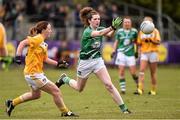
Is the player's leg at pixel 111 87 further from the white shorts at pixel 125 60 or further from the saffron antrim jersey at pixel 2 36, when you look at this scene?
the white shorts at pixel 125 60

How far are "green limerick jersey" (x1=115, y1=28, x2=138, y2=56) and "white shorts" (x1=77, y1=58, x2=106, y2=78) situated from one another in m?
6.83

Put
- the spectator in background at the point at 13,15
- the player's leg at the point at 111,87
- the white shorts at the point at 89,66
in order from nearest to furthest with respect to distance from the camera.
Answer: the player's leg at the point at 111,87 → the white shorts at the point at 89,66 → the spectator in background at the point at 13,15

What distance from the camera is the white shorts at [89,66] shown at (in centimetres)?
1561

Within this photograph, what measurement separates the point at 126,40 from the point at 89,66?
695 centimetres

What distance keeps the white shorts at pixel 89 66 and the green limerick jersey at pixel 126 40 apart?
6.83 meters

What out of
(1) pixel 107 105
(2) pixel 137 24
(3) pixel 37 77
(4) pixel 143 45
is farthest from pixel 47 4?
(3) pixel 37 77

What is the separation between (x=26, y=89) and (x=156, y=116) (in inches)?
367

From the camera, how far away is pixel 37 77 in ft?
48.6

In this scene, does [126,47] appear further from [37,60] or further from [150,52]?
[37,60]

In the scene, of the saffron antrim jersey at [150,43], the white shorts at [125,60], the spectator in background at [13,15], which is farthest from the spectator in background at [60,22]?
the saffron antrim jersey at [150,43]

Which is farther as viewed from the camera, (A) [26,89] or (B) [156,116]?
(A) [26,89]

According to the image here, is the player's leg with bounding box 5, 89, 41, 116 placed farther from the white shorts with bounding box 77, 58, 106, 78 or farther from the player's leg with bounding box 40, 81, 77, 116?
the white shorts with bounding box 77, 58, 106, 78

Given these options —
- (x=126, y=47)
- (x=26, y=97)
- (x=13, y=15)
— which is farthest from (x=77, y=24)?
(x=26, y=97)

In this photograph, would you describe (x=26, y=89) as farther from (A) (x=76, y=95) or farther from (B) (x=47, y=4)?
(B) (x=47, y=4)
